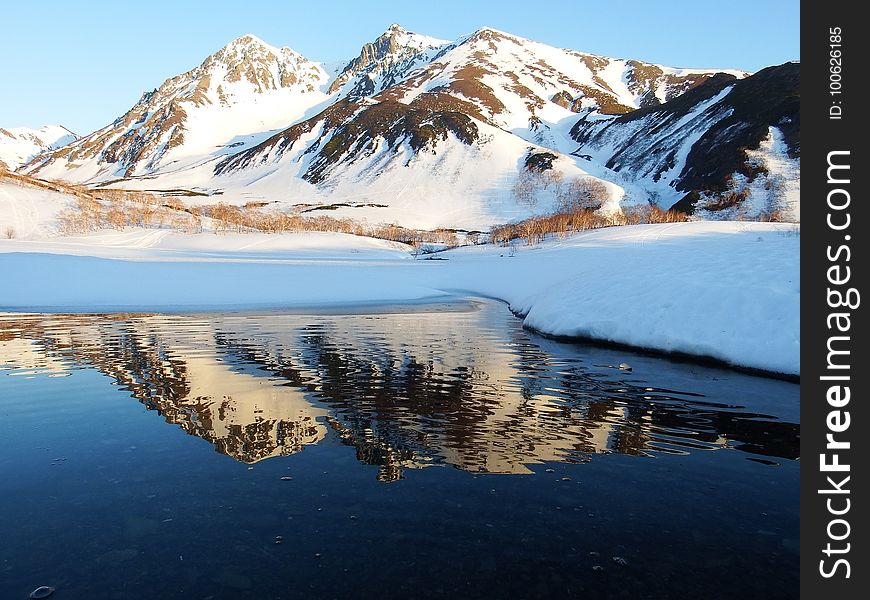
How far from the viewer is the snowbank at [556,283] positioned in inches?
627

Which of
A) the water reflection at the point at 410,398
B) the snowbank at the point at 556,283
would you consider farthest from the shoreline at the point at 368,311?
the water reflection at the point at 410,398

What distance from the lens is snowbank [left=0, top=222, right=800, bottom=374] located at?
52.3 ft

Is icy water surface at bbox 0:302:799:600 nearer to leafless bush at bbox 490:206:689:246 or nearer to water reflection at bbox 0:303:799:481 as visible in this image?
water reflection at bbox 0:303:799:481

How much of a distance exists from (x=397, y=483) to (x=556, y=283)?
2518cm

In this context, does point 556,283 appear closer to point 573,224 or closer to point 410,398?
point 410,398

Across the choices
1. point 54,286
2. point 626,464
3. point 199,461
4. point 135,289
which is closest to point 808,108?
point 626,464

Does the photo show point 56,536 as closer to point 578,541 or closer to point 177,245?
point 578,541

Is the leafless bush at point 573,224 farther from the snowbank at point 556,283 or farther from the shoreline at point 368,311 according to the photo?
the shoreline at point 368,311

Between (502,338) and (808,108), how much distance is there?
51.2 ft

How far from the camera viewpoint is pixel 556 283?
3055cm

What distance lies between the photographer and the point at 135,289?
43.9m

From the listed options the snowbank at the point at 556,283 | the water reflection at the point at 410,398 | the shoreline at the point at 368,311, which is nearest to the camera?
the water reflection at the point at 410,398

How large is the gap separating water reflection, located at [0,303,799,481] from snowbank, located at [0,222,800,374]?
2.96 meters

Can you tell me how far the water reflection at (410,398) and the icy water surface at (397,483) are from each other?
78 mm
